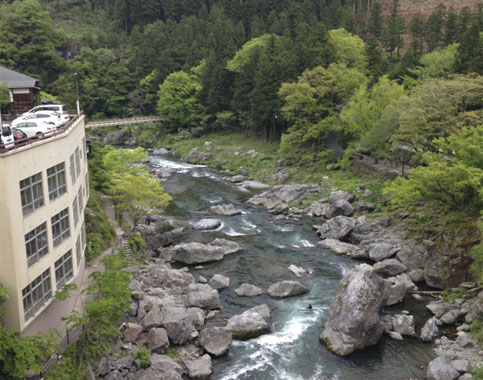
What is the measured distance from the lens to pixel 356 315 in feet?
75.7

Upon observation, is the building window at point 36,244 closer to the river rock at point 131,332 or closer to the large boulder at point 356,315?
the river rock at point 131,332

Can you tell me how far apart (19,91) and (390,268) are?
3327 cm

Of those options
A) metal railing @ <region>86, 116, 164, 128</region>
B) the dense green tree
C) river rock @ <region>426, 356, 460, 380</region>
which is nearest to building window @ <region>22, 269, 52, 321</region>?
river rock @ <region>426, 356, 460, 380</region>

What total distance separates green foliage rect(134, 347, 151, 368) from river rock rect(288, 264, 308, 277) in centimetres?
1244

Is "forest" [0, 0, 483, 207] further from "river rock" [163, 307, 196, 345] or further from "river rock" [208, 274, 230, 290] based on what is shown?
"river rock" [163, 307, 196, 345]

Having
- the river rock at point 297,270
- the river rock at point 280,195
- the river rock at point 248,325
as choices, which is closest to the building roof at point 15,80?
the river rock at point 280,195

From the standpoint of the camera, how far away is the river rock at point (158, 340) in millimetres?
21831

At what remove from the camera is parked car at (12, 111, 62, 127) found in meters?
27.9

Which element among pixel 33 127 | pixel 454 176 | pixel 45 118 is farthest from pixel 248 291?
pixel 45 118

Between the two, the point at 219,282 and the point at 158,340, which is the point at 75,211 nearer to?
the point at 158,340

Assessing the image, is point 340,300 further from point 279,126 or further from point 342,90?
point 279,126

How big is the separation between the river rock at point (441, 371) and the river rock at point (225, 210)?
2401 cm

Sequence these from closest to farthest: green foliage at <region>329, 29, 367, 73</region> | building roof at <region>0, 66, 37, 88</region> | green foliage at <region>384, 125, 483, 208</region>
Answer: green foliage at <region>384, 125, 483, 208</region>, building roof at <region>0, 66, 37, 88</region>, green foliage at <region>329, 29, 367, 73</region>

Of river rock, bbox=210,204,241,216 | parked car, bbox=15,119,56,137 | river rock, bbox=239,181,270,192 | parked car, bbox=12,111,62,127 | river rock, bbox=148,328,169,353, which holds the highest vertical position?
parked car, bbox=12,111,62,127
